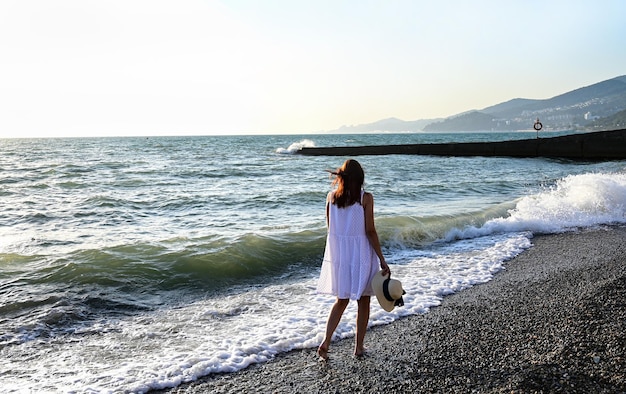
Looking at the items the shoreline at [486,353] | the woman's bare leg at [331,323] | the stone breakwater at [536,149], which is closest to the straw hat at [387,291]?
the woman's bare leg at [331,323]

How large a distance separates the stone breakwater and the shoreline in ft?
89.8

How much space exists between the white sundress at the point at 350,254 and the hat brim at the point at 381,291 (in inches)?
3.6

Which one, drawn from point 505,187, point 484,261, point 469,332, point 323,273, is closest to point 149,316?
point 323,273

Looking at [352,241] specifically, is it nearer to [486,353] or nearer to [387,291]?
[387,291]

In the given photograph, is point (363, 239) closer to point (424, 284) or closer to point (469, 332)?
point (469, 332)

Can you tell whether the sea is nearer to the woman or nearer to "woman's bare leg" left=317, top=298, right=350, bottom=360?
"woman's bare leg" left=317, top=298, right=350, bottom=360

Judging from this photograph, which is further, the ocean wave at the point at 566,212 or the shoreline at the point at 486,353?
the ocean wave at the point at 566,212

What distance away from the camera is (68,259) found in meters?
8.19

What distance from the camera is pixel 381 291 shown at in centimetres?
411

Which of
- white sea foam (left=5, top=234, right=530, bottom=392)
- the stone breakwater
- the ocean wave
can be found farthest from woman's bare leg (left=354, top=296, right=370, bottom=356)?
the stone breakwater

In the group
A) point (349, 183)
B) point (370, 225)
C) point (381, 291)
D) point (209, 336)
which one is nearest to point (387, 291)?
point (381, 291)

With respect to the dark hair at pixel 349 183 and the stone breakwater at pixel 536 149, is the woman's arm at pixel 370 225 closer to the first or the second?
the dark hair at pixel 349 183

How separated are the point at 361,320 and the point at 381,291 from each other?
0.45 meters

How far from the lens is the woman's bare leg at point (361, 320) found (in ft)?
14.3
